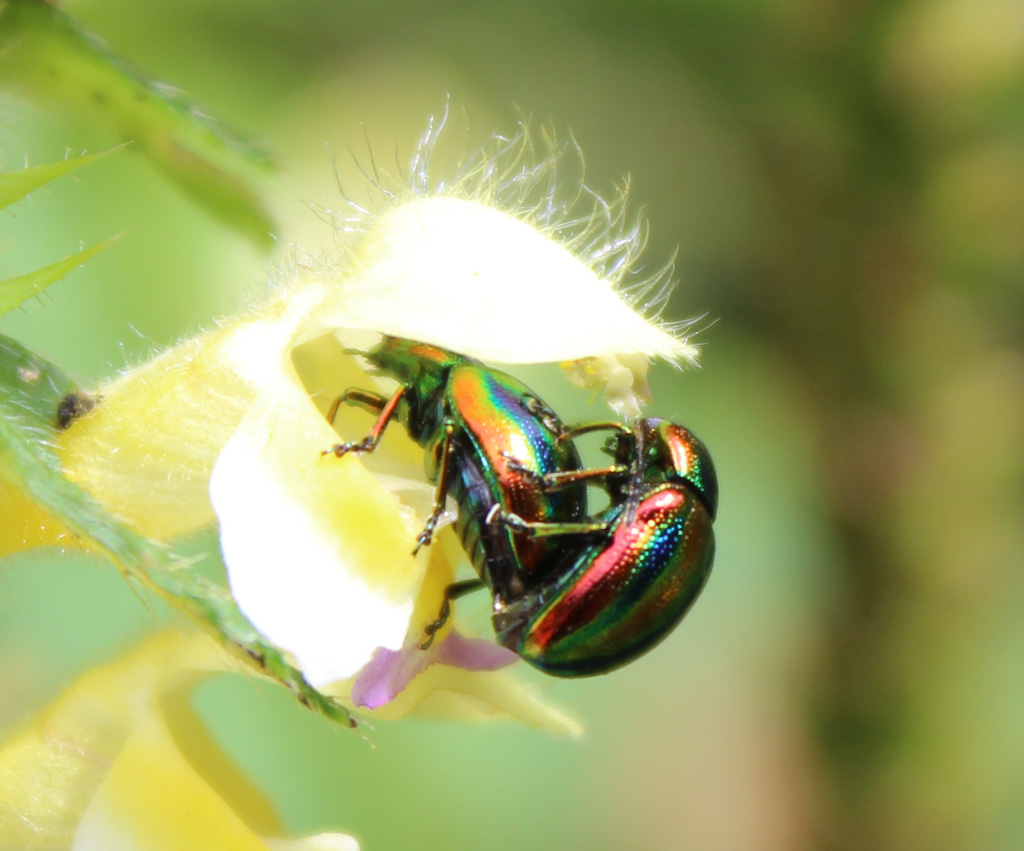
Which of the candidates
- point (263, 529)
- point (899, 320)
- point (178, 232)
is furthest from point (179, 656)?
point (899, 320)

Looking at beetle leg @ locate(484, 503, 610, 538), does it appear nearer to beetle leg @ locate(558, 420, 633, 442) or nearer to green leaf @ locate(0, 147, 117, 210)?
beetle leg @ locate(558, 420, 633, 442)

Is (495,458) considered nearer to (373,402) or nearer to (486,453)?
(486,453)

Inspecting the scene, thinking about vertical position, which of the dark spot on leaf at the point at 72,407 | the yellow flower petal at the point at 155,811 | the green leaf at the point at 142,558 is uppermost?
the dark spot on leaf at the point at 72,407

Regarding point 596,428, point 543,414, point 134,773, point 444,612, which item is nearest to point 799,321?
point 596,428

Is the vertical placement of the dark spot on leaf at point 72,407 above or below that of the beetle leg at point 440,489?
below

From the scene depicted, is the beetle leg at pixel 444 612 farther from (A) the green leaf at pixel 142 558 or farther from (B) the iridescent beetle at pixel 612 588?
(A) the green leaf at pixel 142 558

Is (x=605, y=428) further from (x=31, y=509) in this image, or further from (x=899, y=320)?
(x=899, y=320)

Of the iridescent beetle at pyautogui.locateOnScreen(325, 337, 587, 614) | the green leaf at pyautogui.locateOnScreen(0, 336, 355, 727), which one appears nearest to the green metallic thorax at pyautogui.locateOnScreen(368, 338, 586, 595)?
the iridescent beetle at pyautogui.locateOnScreen(325, 337, 587, 614)

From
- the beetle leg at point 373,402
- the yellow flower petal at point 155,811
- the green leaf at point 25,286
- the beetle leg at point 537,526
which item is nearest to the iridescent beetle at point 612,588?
the beetle leg at point 537,526

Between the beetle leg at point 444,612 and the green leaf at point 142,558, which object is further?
the beetle leg at point 444,612
